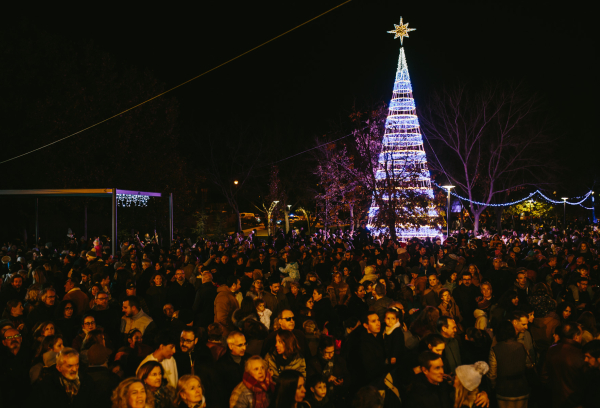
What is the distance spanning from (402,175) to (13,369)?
19284 millimetres

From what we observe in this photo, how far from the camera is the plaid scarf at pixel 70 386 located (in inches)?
159

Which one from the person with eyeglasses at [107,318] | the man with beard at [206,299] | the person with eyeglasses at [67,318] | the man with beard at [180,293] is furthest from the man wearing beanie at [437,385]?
the man with beard at [180,293]

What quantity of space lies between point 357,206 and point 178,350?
70.3 feet

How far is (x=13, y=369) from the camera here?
456cm

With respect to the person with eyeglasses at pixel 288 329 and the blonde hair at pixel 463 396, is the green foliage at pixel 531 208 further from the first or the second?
the blonde hair at pixel 463 396

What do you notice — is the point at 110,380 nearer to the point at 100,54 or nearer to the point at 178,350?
the point at 178,350

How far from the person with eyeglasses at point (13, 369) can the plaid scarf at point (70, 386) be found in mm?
809

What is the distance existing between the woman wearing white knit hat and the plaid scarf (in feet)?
10.5

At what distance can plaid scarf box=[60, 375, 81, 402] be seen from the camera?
13.3ft

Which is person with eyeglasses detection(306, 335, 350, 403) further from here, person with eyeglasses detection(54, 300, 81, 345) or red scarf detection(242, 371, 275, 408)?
person with eyeglasses detection(54, 300, 81, 345)

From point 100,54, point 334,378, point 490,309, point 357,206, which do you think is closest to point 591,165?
point 357,206

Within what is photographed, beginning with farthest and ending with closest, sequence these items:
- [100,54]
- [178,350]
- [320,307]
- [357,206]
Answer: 1. [357,206]
2. [100,54]
3. [320,307]
4. [178,350]

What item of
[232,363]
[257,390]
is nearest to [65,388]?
[232,363]

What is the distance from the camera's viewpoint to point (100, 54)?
76.4 feet
